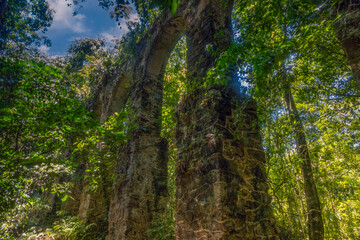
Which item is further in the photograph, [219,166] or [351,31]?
[219,166]

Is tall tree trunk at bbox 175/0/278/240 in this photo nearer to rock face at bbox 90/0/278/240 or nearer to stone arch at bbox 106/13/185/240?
rock face at bbox 90/0/278/240

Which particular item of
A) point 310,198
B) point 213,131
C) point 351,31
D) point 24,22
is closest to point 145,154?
point 213,131

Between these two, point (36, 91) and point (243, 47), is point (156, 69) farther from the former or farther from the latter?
point (243, 47)

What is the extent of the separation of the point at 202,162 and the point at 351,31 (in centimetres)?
193

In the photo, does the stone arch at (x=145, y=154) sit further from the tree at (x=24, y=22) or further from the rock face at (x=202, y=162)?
the tree at (x=24, y=22)

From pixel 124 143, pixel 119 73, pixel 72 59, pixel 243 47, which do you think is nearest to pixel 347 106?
pixel 243 47

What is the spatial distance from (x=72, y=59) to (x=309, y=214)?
1320 cm

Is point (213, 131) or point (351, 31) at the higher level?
point (351, 31)

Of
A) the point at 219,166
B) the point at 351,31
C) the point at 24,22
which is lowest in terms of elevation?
the point at 219,166

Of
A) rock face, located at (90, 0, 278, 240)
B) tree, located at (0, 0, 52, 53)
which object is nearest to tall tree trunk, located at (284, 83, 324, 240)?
rock face, located at (90, 0, 278, 240)

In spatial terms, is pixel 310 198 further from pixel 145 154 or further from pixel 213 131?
pixel 145 154

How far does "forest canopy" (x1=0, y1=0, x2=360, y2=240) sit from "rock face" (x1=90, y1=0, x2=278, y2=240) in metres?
0.02

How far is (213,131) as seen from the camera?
8.43ft

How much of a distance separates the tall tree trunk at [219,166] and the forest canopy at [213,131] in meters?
0.02
